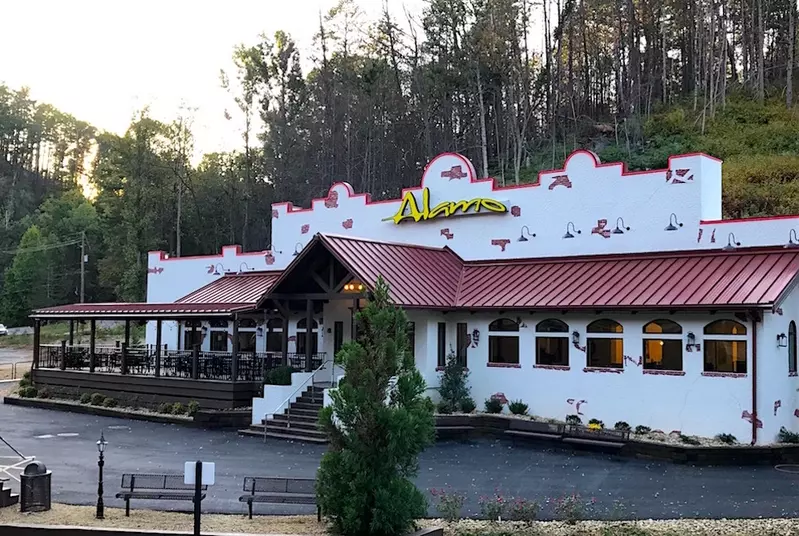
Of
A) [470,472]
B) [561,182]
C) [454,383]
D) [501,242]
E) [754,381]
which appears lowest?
[470,472]

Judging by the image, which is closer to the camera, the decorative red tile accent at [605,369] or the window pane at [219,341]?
the decorative red tile accent at [605,369]

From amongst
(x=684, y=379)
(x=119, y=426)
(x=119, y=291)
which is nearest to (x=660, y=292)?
(x=684, y=379)

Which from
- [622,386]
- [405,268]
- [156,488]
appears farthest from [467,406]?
[156,488]

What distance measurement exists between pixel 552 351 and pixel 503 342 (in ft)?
4.61

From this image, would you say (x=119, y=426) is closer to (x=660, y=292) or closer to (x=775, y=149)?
(x=660, y=292)

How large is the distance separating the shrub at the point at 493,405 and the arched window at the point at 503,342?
0.98m

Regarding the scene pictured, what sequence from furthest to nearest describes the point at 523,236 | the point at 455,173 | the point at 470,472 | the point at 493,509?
the point at 455,173, the point at 523,236, the point at 470,472, the point at 493,509

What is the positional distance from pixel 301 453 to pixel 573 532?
25.3 feet

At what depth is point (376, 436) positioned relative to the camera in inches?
339

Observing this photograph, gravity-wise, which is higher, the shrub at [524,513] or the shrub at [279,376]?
the shrub at [279,376]

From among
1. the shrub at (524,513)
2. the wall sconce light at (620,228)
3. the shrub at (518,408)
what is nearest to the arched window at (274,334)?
the shrub at (518,408)

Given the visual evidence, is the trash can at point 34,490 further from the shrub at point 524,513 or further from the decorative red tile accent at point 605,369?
the decorative red tile accent at point 605,369

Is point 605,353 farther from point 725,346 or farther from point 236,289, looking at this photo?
point 236,289

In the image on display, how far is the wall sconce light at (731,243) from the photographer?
17.0 m
